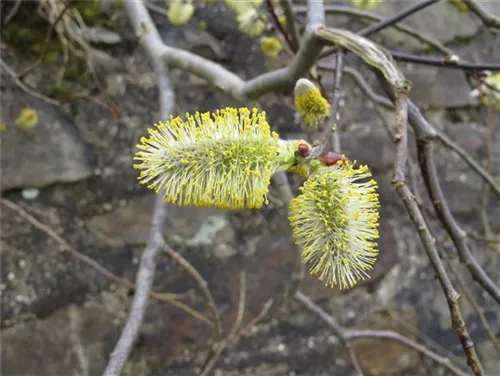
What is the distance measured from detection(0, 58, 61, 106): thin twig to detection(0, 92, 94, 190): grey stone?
0.02 meters

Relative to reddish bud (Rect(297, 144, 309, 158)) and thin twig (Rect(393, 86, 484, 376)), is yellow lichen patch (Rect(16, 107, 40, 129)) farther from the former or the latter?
thin twig (Rect(393, 86, 484, 376))

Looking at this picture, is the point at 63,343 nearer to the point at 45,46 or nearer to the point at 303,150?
the point at 45,46

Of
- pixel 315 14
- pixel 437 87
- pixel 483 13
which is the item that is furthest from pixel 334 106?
pixel 437 87

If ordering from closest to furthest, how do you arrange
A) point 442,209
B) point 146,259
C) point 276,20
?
1. point 442,209
2. point 146,259
3. point 276,20

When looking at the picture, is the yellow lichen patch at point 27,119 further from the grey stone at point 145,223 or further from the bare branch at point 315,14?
the bare branch at point 315,14

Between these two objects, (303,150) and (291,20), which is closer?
(303,150)

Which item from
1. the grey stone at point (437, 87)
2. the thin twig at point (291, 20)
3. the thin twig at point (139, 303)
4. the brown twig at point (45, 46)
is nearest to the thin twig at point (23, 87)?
the brown twig at point (45, 46)

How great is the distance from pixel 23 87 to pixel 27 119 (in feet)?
0.19

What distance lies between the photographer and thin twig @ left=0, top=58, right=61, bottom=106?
0.91 metres

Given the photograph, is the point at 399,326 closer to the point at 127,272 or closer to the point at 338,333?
the point at 338,333

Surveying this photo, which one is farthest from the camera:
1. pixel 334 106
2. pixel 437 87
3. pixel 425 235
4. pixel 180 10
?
pixel 437 87

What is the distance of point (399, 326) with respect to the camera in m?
1.25

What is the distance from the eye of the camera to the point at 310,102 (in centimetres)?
57

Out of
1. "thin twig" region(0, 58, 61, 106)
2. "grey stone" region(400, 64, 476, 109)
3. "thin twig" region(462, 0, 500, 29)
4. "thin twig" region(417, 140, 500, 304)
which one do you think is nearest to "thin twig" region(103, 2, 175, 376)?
"thin twig" region(0, 58, 61, 106)
